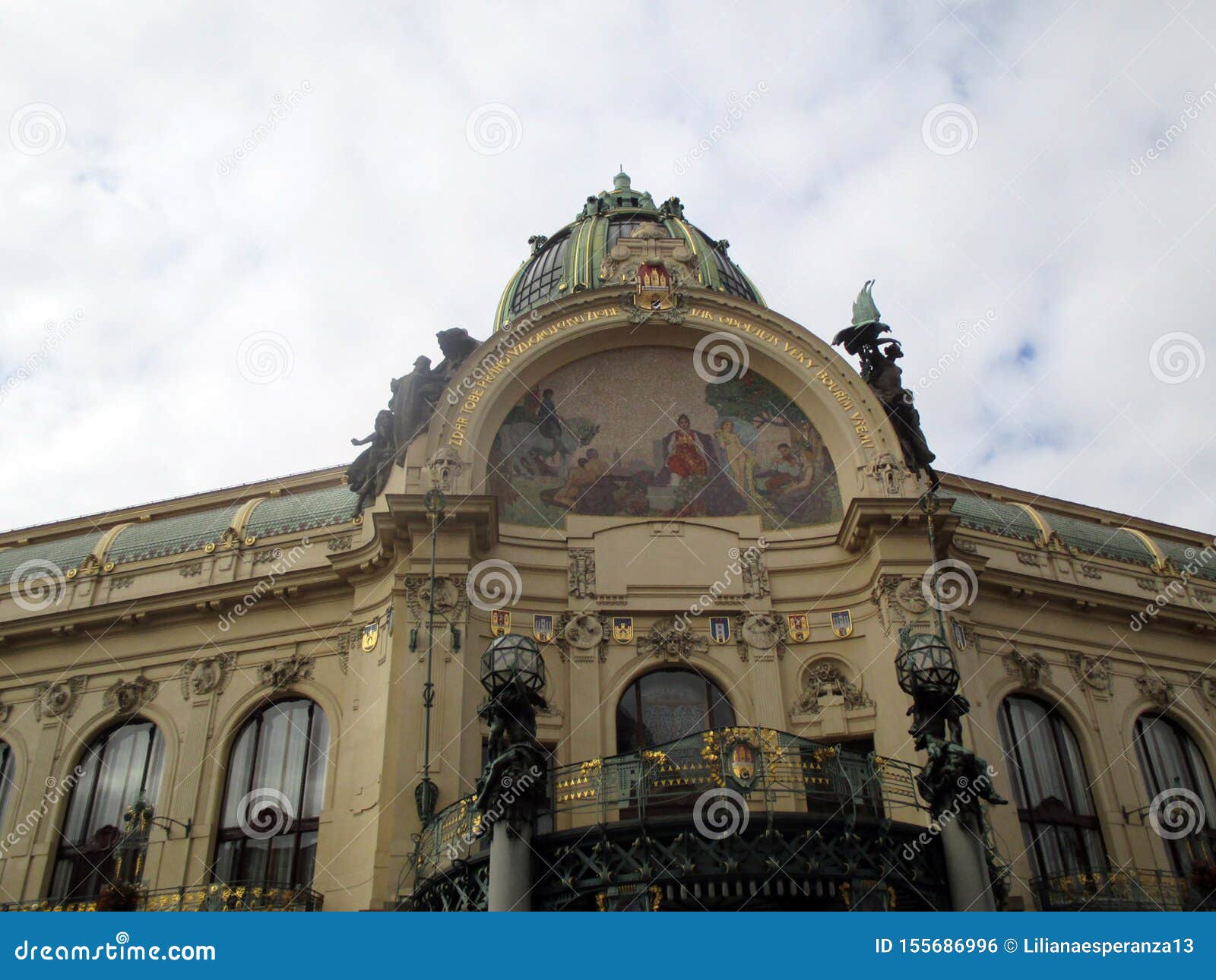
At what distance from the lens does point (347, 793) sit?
64.6ft

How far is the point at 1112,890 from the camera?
20.2m

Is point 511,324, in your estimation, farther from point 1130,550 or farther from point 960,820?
point 1130,550

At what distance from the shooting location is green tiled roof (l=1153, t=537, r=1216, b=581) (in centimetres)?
2750

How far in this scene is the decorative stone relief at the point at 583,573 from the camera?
21.2 metres

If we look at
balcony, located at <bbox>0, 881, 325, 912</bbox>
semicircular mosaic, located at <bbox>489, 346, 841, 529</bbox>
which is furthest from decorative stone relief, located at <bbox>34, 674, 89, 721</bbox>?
semicircular mosaic, located at <bbox>489, 346, 841, 529</bbox>

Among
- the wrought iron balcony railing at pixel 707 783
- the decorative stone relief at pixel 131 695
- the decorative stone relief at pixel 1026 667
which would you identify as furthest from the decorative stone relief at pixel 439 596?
the decorative stone relief at pixel 1026 667

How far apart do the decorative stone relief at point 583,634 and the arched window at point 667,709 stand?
2.92ft

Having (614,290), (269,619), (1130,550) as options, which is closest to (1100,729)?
(1130,550)

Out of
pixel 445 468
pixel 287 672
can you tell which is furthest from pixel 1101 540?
pixel 287 672

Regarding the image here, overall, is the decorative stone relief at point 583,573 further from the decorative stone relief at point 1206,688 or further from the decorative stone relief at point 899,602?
the decorative stone relief at point 1206,688

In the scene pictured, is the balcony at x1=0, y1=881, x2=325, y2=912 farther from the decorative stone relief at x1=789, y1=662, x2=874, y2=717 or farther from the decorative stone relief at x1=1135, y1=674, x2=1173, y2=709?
the decorative stone relief at x1=1135, y1=674, x2=1173, y2=709

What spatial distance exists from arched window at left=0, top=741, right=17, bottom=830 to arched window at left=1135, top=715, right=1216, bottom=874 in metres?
21.3

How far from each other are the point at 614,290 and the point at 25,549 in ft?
49.4

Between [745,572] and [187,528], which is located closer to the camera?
[745,572]
